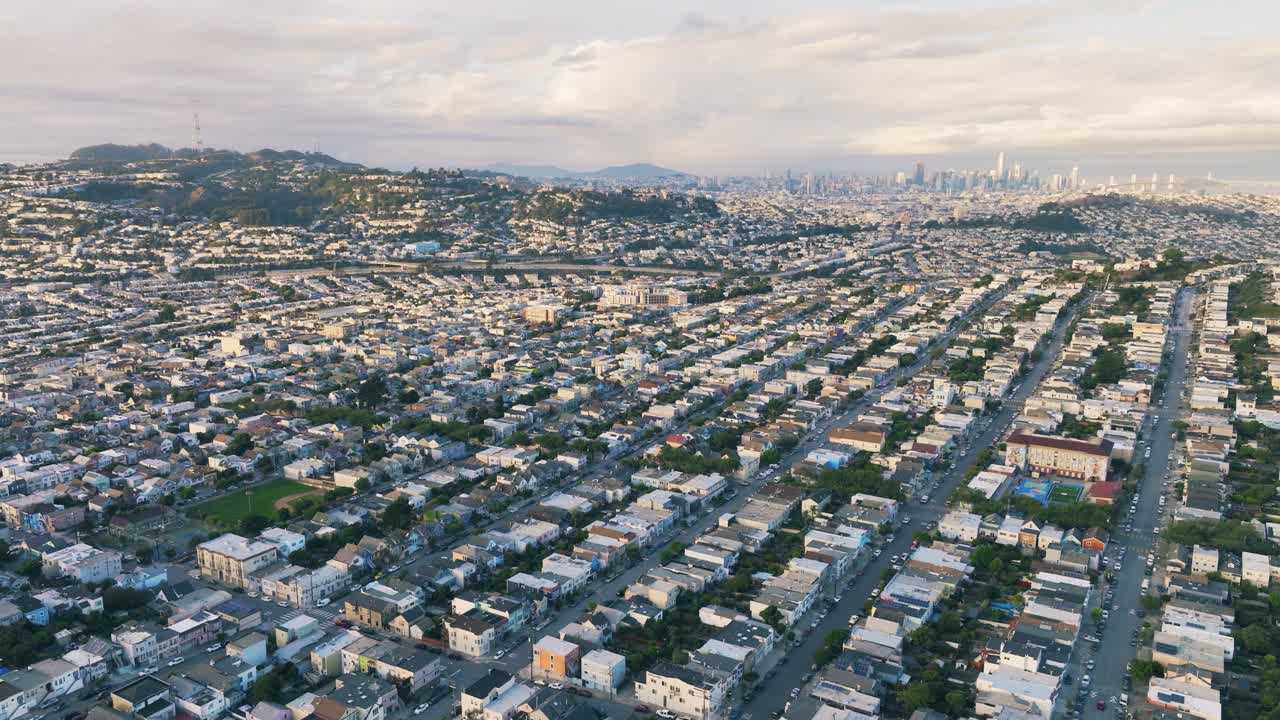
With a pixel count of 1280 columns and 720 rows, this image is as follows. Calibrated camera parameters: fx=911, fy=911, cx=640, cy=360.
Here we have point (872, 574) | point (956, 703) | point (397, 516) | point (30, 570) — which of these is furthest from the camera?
point (397, 516)

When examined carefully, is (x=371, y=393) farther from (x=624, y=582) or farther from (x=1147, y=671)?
(x=1147, y=671)

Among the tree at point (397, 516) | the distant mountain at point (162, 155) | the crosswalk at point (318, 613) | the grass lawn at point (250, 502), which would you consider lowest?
the crosswalk at point (318, 613)

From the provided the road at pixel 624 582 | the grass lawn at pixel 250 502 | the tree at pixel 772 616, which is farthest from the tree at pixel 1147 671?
the grass lawn at pixel 250 502

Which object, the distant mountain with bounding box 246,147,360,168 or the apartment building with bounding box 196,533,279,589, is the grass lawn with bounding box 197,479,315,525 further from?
the distant mountain with bounding box 246,147,360,168

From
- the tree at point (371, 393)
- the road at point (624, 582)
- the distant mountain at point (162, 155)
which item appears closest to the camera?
the road at point (624, 582)

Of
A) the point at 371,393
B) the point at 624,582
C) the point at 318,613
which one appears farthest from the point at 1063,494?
the point at 371,393

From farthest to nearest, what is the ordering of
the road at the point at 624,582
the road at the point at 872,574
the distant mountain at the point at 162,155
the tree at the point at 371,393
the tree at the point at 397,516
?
1. the distant mountain at the point at 162,155
2. the tree at the point at 371,393
3. the tree at the point at 397,516
4. the road at the point at 624,582
5. the road at the point at 872,574

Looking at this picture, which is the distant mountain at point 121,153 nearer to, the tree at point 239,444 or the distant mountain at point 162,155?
the distant mountain at point 162,155
